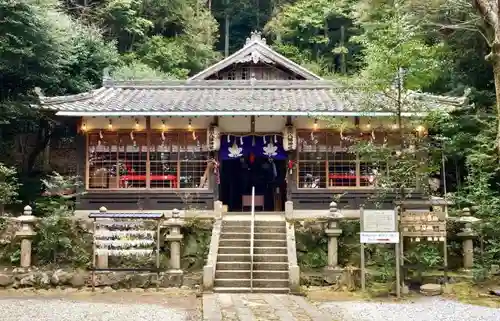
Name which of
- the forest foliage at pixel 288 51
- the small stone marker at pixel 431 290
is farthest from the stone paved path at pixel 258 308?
the forest foliage at pixel 288 51

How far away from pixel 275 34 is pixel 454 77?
1865 centimetres

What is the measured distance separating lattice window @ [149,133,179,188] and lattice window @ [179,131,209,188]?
0.75 feet

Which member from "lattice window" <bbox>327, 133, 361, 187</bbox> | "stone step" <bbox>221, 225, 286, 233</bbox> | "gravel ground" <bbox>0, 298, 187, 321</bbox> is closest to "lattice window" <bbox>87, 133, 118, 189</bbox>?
"stone step" <bbox>221, 225, 286, 233</bbox>

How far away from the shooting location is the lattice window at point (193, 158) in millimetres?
16141

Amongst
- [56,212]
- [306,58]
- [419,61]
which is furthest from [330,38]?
Result: [56,212]

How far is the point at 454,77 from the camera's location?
1953 cm

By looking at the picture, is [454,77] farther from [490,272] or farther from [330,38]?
[330,38]

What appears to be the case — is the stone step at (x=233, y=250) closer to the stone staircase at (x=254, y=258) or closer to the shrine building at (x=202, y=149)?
the stone staircase at (x=254, y=258)

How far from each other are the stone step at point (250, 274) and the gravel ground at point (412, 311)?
1.77 m

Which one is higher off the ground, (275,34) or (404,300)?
(275,34)

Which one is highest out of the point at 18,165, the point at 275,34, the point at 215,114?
the point at 275,34

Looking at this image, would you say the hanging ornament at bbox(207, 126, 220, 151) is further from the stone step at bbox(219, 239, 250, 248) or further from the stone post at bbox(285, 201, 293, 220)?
the stone step at bbox(219, 239, 250, 248)

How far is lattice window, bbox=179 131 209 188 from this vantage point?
1614 cm

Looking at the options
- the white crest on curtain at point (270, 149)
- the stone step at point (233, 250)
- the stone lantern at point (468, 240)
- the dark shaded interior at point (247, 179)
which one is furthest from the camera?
the dark shaded interior at point (247, 179)
